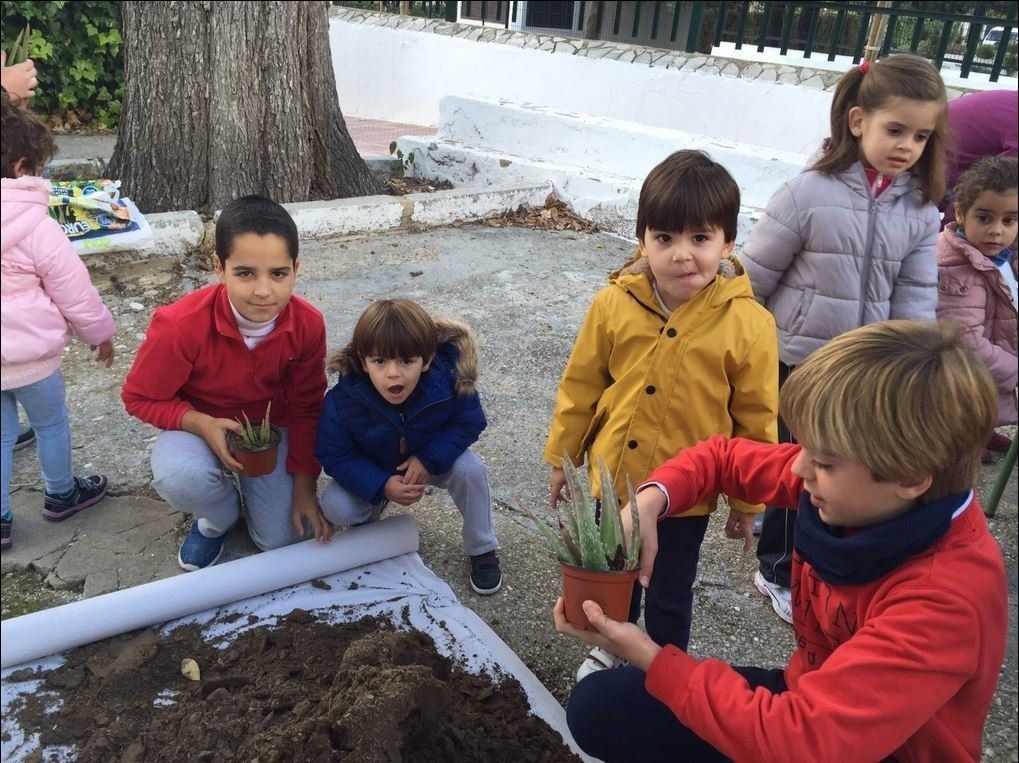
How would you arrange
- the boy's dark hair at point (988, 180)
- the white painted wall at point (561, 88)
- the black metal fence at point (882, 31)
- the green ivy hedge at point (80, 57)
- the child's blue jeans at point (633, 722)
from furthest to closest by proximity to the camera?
the white painted wall at point (561, 88) → the black metal fence at point (882, 31) → the green ivy hedge at point (80, 57) → the boy's dark hair at point (988, 180) → the child's blue jeans at point (633, 722)

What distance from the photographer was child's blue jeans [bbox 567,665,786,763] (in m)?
1.71

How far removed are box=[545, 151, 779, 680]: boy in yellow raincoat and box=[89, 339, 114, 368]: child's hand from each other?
1.11 metres

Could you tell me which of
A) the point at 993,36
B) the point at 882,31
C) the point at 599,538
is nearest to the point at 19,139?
the point at 599,538

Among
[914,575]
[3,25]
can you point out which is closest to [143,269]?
[914,575]

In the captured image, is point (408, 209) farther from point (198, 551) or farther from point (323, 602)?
point (323, 602)

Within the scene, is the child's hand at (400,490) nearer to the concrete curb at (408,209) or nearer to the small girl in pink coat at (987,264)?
the small girl in pink coat at (987,264)

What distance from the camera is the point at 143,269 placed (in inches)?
93.0

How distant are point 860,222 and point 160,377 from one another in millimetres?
2053

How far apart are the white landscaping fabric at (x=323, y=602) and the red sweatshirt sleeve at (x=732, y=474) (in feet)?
2.32

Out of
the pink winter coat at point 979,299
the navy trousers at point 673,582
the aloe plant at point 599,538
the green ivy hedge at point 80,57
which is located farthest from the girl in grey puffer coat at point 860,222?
the green ivy hedge at point 80,57

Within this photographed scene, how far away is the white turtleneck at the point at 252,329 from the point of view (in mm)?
2205

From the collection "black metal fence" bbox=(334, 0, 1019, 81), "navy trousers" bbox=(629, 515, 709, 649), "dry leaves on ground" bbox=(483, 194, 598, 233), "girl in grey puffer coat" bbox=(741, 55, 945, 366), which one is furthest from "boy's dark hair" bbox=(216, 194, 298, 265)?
"black metal fence" bbox=(334, 0, 1019, 81)

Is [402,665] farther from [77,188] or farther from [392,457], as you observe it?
[77,188]

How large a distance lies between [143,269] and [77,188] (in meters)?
0.87
